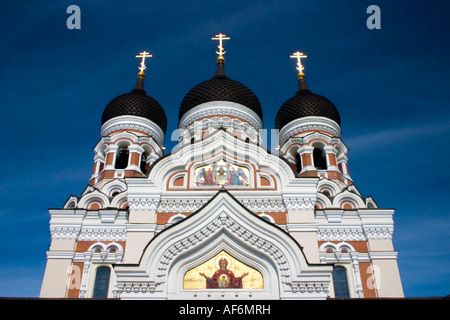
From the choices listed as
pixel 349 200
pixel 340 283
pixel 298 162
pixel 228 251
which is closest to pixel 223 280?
pixel 228 251

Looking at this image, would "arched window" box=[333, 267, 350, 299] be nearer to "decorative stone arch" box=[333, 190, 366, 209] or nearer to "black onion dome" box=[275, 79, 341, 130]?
"decorative stone arch" box=[333, 190, 366, 209]

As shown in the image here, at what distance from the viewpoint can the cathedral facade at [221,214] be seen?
8.52 m

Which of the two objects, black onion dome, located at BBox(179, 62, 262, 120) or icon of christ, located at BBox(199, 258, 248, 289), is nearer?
icon of christ, located at BBox(199, 258, 248, 289)

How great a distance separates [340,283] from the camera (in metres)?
12.3

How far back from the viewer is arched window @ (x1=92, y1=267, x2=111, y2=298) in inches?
472

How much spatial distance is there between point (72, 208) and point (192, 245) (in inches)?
245

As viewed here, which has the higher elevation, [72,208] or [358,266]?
[72,208]

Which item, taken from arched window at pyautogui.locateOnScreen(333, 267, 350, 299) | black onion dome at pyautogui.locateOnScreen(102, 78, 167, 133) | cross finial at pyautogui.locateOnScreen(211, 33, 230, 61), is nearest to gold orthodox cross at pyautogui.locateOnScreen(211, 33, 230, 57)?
cross finial at pyautogui.locateOnScreen(211, 33, 230, 61)

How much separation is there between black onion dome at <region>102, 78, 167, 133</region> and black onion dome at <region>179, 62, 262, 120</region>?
3.20 ft

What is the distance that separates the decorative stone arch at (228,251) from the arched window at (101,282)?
153 inches

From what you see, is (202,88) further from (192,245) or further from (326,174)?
(192,245)

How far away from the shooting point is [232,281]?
8516 millimetres
